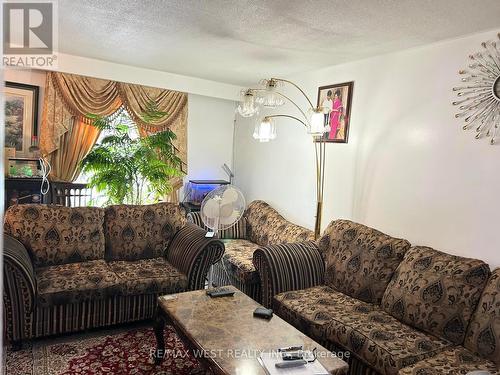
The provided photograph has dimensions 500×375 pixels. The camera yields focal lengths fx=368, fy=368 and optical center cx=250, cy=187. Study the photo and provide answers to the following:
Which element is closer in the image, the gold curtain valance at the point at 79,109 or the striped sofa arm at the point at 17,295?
the striped sofa arm at the point at 17,295

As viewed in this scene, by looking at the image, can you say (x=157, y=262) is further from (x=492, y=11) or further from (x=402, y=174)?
(x=492, y=11)

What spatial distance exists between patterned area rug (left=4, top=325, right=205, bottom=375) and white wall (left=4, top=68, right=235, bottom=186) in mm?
2795

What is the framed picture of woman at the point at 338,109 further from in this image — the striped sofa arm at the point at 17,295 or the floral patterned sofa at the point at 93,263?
the striped sofa arm at the point at 17,295

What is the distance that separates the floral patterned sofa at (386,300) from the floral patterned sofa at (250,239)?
0.37 metres

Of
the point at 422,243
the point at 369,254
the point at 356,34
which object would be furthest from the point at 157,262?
the point at 356,34

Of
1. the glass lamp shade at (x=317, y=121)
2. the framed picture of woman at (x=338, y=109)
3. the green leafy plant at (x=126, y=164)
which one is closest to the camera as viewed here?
the glass lamp shade at (x=317, y=121)

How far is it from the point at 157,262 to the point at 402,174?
7.21ft

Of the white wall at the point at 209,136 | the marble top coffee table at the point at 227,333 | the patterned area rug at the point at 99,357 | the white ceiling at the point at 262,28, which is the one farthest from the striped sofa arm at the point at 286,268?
the white wall at the point at 209,136

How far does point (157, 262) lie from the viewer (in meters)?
3.22

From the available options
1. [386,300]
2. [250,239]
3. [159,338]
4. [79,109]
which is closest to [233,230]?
[250,239]

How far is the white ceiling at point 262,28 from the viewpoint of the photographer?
221 centimetres

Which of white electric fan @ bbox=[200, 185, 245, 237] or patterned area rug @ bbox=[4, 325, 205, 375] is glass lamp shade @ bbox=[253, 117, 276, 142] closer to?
white electric fan @ bbox=[200, 185, 245, 237]

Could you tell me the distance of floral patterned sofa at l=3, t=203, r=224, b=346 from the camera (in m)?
2.45

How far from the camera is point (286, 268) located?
9.52ft
